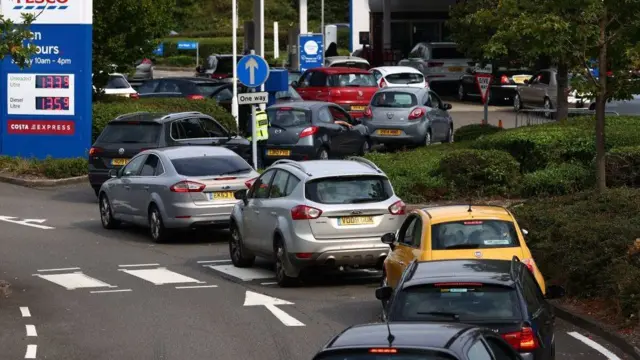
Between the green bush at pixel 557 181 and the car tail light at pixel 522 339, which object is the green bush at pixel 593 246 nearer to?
the car tail light at pixel 522 339

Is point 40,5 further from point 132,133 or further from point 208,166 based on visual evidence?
point 208,166

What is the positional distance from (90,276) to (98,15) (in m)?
17.5

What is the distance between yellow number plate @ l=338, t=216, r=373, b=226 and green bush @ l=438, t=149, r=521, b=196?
274 inches

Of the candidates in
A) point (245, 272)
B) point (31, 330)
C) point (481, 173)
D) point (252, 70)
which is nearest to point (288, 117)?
point (252, 70)

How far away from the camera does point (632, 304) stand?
1444cm

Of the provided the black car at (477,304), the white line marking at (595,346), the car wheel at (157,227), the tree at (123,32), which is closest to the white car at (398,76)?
the tree at (123,32)

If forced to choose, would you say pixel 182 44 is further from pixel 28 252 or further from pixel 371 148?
pixel 28 252

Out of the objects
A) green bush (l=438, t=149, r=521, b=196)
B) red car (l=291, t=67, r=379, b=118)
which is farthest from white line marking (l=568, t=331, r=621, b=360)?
red car (l=291, t=67, r=379, b=118)

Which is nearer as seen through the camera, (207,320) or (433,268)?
(433,268)

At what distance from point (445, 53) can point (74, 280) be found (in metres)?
35.4

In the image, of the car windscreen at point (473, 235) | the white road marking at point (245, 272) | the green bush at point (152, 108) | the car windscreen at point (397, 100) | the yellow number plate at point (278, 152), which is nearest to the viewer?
the car windscreen at point (473, 235)

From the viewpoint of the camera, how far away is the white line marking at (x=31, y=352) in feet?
44.4

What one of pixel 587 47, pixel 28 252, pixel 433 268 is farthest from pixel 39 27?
pixel 433 268

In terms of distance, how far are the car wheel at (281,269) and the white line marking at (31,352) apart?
4.48 metres
